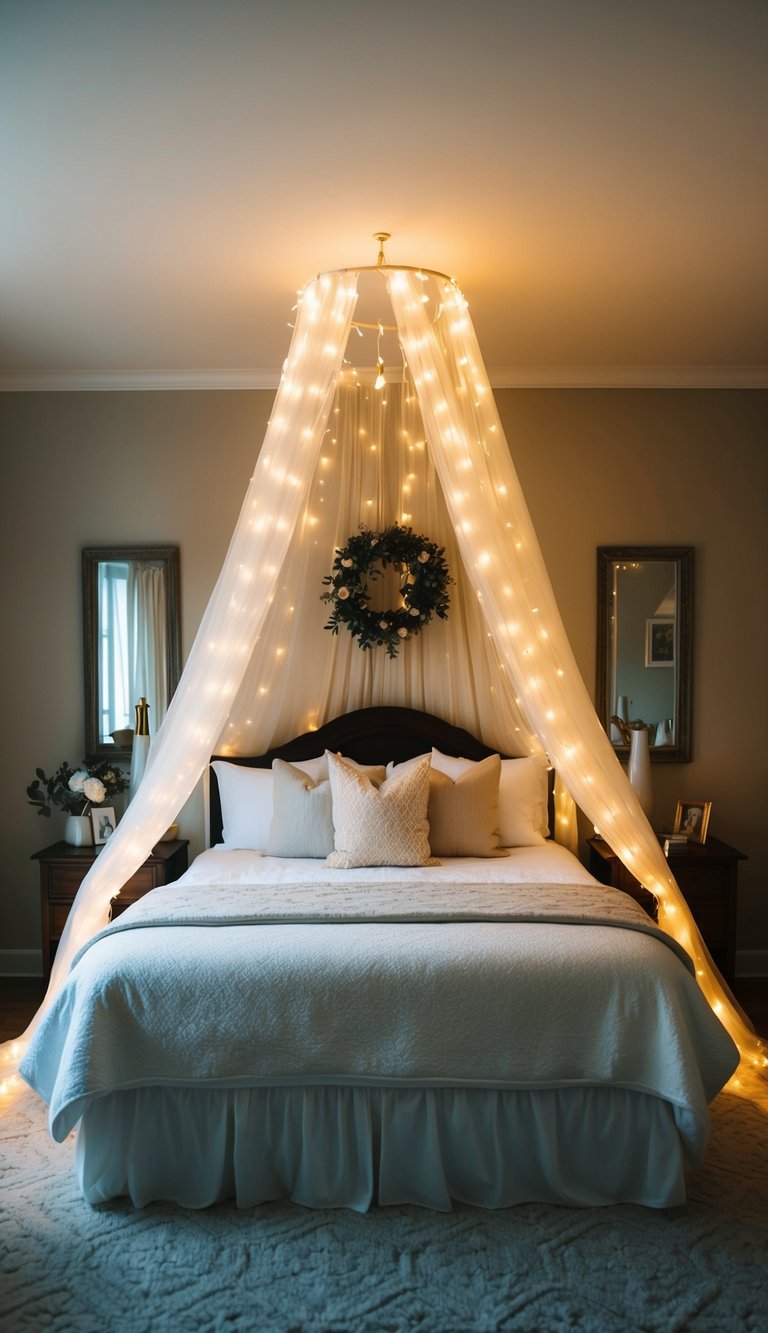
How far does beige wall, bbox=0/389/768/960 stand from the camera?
480 cm

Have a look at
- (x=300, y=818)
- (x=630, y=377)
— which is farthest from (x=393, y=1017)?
(x=630, y=377)

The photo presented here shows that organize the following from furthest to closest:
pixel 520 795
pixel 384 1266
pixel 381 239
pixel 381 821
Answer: pixel 520 795, pixel 381 821, pixel 381 239, pixel 384 1266

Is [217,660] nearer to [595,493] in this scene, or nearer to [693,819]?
[595,493]

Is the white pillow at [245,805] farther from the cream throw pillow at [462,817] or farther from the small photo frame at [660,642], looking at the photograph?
the small photo frame at [660,642]

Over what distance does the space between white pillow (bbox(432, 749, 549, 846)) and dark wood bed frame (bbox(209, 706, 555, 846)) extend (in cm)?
13

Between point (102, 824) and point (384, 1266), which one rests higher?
point (102, 824)

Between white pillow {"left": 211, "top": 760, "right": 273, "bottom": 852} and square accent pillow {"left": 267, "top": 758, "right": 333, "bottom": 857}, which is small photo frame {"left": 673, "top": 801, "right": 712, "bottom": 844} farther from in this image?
white pillow {"left": 211, "top": 760, "right": 273, "bottom": 852}

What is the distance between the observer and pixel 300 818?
407 cm

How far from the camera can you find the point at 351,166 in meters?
2.80

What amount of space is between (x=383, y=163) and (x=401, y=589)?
210cm

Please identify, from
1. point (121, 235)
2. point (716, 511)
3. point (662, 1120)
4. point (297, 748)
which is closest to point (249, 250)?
point (121, 235)

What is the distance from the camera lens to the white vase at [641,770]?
4.52 metres

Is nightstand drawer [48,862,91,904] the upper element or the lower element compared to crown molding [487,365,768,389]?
lower

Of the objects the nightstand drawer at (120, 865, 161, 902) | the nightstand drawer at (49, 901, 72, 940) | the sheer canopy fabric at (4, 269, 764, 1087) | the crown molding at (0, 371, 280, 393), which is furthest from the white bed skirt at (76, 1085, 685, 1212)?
the crown molding at (0, 371, 280, 393)
